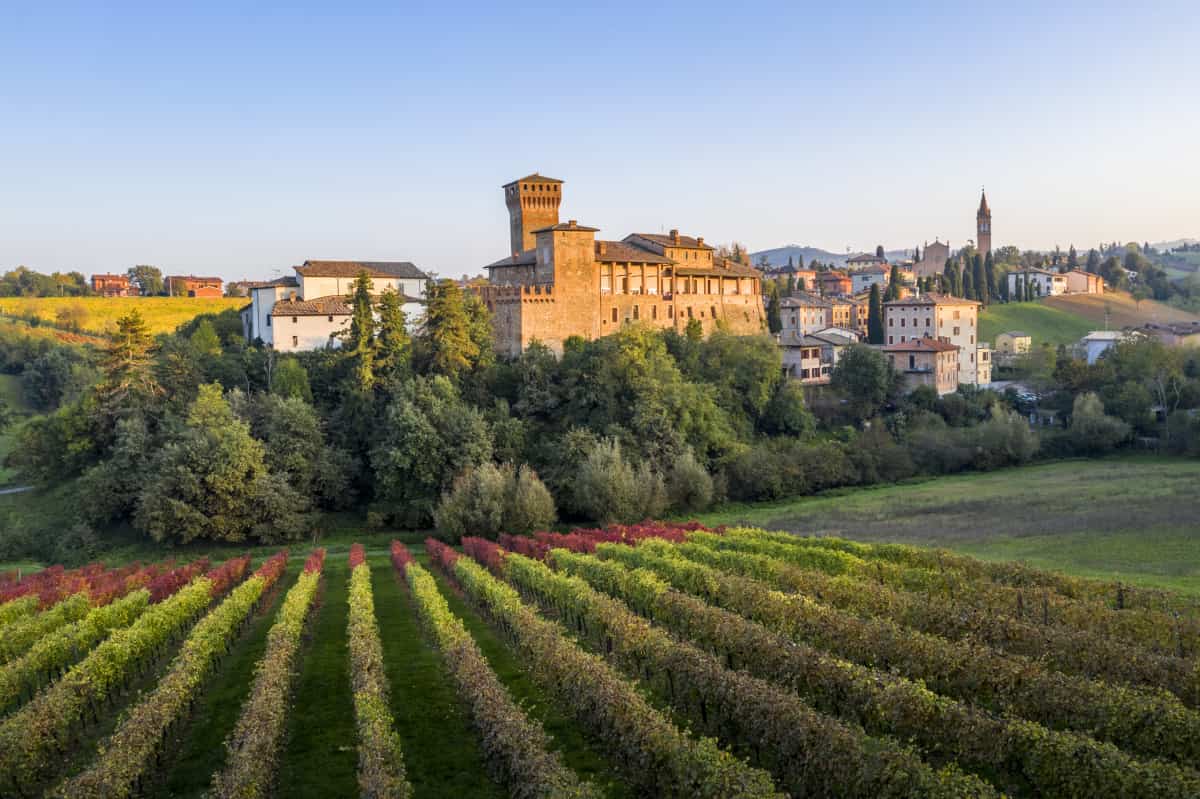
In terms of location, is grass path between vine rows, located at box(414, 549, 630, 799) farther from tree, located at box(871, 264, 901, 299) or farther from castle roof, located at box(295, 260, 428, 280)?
tree, located at box(871, 264, 901, 299)

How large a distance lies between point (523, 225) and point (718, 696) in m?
59.3

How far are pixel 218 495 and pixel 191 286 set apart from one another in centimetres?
11012

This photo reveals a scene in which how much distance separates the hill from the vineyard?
8703 cm

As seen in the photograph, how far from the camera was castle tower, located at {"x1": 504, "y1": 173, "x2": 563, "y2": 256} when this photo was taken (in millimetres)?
71750

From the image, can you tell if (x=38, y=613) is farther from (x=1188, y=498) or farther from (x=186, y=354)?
(x=1188, y=498)

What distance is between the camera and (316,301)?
59.8 m

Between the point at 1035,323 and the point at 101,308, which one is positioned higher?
the point at 101,308

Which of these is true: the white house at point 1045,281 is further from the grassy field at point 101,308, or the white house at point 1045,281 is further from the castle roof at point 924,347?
the grassy field at point 101,308

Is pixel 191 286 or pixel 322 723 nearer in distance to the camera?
pixel 322 723

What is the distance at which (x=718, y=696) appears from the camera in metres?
16.0

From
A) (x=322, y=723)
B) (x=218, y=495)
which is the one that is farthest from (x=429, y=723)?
(x=218, y=495)

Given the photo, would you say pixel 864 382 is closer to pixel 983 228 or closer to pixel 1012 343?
pixel 1012 343

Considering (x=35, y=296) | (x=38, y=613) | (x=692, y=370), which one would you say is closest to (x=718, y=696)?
(x=38, y=613)

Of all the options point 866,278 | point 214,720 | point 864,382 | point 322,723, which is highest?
point 866,278
